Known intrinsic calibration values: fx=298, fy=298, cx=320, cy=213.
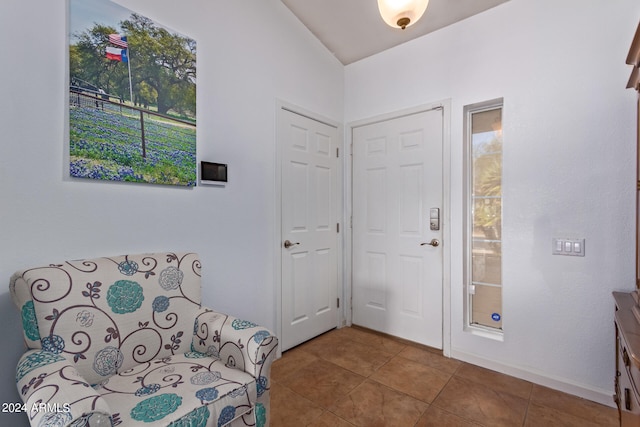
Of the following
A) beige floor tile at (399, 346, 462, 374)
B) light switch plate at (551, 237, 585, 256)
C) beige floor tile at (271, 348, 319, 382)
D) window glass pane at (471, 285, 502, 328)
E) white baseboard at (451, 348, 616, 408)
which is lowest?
beige floor tile at (271, 348, 319, 382)

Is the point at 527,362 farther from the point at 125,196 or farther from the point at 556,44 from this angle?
the point at 125,196

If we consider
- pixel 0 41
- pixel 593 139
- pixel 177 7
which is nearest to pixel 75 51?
pixel 0 41

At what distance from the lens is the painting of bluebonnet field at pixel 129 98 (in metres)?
1.48

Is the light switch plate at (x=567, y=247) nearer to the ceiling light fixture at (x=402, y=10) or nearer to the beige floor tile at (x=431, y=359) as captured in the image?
the beige floor tile at (x=431, y=359)

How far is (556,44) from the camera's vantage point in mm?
1974

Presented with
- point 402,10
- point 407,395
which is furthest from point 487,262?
point 402,10

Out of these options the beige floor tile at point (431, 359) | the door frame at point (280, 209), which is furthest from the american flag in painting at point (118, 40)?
the beige floor tile at point (431, 359)

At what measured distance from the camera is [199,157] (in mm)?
1957

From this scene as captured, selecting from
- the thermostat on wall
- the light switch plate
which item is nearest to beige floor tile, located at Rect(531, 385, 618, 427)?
the light switch plate

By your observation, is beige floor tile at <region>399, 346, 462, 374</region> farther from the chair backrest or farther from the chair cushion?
the chair backrest

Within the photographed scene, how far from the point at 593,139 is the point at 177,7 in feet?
8.90

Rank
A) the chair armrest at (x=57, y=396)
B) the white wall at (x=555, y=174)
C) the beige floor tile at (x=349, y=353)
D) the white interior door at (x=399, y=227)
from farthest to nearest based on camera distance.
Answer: the white interior door at (x=399, y=227), the beige floor tile at (x=349, y=353), the white wall at (x=555, y=174), the chair armrest at (x=57, y=396)

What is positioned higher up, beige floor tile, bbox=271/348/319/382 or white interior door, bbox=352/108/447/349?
white interior door, bbox=352/108/447/349

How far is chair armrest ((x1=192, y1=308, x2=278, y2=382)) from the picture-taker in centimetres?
132
